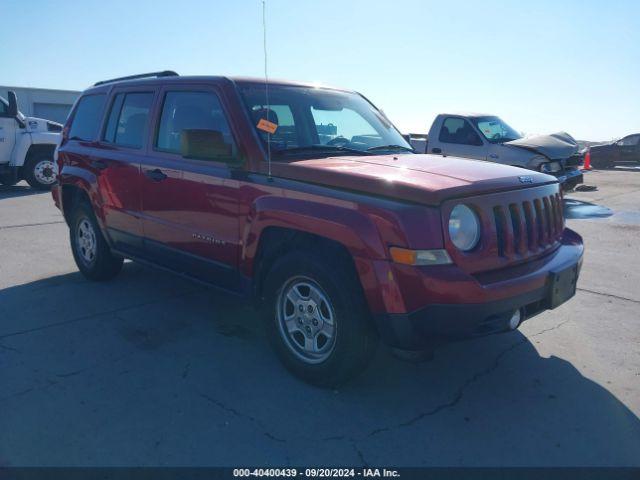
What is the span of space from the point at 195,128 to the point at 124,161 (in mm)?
997

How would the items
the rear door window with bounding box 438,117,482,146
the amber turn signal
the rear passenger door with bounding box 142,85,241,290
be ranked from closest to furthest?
1. the amber turn signal
2. the rear passenger door with bounding box 142,85,241,290
3. the rear door window with bounding box 438,117,482,146

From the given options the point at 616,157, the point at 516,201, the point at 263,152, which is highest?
the point at 263,152

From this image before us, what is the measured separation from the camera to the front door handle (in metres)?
4.34

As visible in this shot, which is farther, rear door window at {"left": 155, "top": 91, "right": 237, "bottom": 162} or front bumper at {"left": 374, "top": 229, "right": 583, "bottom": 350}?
rear door window at {"left": 155, "top": 91, "right": 237, "bottom": 162}

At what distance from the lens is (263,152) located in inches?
144

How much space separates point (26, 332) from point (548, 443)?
12.6 ft

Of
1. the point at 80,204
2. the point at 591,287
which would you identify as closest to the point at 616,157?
the point at 591,287

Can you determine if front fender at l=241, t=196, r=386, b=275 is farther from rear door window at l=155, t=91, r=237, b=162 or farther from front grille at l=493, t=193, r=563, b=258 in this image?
front grille at l=493, t=193, r=563, b=258

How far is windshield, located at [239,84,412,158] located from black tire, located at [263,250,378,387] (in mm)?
853

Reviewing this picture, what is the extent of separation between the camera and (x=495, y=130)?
11.7 meters

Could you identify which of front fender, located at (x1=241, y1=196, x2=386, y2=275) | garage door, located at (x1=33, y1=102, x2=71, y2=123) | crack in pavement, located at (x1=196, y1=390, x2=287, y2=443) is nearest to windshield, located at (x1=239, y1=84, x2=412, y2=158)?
front fender, located at (x1=241, y1=196, x2=386, y2=275)

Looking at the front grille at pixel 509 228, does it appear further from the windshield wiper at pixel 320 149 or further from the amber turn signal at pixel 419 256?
the windshield wiper at pixel 320 149

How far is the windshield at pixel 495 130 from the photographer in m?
11.4

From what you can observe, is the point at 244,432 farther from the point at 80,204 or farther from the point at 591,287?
the point at 591,287
